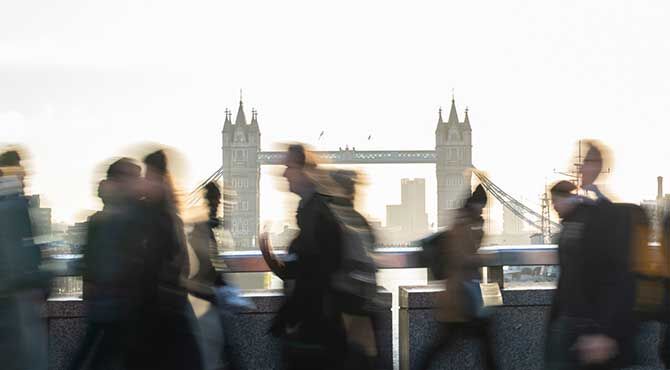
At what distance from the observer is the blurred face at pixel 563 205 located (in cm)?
393

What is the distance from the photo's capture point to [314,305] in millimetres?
3689

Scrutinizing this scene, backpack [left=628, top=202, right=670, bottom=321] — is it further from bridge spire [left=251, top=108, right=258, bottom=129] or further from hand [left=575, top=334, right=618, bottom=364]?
bridge spire [left=251, top=108, right=258, bottom=129]

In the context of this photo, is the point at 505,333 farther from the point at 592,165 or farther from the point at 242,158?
the point at 242,158

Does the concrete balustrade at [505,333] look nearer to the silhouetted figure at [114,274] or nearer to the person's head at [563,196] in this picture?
the person's head at [563,196]

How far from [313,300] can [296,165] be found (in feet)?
1.60

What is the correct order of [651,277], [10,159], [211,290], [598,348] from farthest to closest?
[651,277], [211,290], [10,159], [598,348]

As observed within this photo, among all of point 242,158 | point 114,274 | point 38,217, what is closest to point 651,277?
point 114,274

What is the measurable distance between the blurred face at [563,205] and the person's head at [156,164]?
4.50 ft

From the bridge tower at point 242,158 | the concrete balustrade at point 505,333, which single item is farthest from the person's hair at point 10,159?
the bridge tower at point 242,158

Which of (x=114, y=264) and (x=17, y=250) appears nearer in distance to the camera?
(x=17, y=250)

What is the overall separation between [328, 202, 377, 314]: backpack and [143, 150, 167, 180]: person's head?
0.58 meters

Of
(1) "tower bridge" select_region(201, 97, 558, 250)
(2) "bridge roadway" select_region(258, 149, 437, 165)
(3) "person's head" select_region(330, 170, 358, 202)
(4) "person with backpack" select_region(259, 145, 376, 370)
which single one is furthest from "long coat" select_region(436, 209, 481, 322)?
(1) "tower bridge" select_region(201, 97, 558, 250)

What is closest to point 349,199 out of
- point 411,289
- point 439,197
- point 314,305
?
point 314,305

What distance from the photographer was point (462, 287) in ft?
17.0
